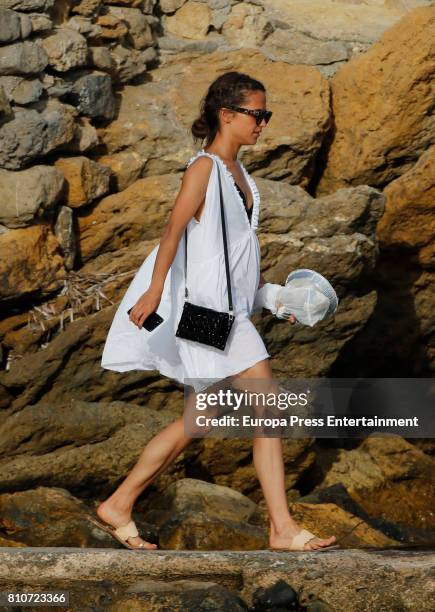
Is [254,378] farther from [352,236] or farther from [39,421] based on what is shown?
[352,236]

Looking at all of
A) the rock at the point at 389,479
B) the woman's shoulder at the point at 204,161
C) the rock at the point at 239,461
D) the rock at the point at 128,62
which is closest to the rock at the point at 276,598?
the woman's shoulder at the point at 204,161

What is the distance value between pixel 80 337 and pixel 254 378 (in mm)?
2222

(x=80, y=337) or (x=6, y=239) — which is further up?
(x=6, y=239)

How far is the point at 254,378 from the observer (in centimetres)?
516

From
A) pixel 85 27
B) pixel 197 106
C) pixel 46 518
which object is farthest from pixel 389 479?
pixel 85 27

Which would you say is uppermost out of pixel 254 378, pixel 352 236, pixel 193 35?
pixel 193 35

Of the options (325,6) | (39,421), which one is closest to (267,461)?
(39,421)

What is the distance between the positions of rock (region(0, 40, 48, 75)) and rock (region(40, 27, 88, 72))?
0.10 m

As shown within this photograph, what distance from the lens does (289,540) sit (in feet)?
16.6

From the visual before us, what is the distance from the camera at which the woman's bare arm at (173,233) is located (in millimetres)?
4977

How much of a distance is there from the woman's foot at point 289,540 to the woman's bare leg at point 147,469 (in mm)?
531

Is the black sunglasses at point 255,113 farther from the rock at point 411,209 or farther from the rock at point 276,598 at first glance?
the rock at point 411,209

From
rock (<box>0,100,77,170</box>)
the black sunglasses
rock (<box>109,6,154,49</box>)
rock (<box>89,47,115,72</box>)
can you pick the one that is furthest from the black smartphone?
rock (<box>109,6,154,49</box>)

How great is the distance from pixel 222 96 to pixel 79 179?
2683 millimetres
